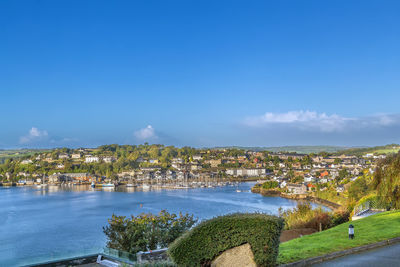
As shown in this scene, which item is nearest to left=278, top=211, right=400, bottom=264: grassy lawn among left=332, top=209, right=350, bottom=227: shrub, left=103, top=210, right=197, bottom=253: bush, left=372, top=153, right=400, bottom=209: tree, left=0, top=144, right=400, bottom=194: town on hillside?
left=372, top=153, right=400, bottom=209: tree

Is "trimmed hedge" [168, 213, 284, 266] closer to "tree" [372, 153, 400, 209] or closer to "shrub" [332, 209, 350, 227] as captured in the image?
"tree" [372, 153, 400, 209]

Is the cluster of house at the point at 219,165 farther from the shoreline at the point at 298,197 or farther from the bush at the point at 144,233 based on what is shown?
the bush at the point at 144,233

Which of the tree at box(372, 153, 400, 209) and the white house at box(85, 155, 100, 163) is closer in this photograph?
the tree at box(372, 153, 400, 209)

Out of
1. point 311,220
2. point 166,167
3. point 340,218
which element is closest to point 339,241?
point 311,220

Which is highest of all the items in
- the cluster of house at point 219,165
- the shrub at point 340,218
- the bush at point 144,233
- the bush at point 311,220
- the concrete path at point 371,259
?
the concrete path at point 371,259

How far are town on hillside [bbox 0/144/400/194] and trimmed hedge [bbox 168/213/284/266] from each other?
197ft

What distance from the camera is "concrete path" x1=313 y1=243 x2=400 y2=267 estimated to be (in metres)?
5.16

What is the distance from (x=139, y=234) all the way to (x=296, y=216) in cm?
661

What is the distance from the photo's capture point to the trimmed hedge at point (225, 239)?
171 inches

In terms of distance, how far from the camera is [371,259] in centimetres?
544

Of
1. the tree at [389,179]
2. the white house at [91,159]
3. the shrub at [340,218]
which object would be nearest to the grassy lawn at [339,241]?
the tree at [389,179]

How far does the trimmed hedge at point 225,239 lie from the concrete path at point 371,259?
1.32 metres

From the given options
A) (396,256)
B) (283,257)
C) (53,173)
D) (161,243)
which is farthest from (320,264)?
(53,173)

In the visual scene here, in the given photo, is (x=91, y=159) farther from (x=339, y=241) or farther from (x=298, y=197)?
(x=339, y=241)
